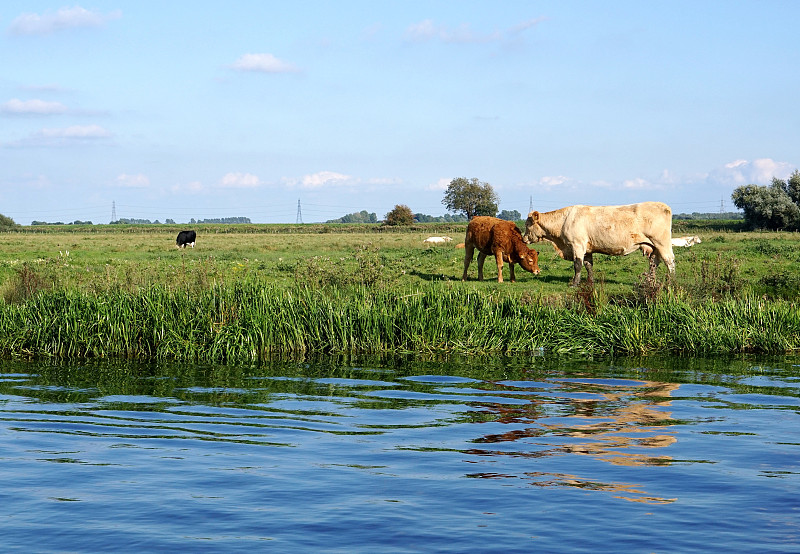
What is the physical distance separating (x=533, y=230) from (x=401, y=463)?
20036 millimetres

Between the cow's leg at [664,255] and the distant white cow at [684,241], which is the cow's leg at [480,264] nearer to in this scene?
the cow's leg at [664,255]

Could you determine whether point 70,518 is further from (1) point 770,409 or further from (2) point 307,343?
(2) point 307,343

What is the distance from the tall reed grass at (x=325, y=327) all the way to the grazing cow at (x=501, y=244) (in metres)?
8.42

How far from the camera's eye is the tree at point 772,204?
7388 cm

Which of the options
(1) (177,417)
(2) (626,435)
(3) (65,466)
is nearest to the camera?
(3) (65,466)

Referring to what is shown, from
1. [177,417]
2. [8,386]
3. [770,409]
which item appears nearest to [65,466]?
[177,417]

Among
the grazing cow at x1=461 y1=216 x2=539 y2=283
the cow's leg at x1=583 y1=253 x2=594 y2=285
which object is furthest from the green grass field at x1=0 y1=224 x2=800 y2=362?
the grazing cow at x1=461 y1=216 x2=539 y2=283

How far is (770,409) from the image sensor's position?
502 inches

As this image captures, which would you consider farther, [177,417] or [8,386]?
[8,386]

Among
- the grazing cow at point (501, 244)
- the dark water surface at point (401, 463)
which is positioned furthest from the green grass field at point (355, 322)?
the grazing cow at point (501, 244)

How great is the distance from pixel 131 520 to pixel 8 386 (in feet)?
27.2

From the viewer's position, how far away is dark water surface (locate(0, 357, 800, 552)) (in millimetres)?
7551

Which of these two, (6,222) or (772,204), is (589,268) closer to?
(772,204)

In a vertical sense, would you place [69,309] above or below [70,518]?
above
